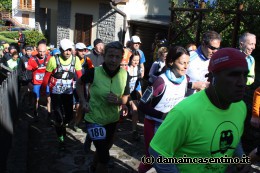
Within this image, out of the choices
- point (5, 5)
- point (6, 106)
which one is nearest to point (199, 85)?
point (6, 106)

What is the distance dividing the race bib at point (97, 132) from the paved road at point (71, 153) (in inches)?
47.2

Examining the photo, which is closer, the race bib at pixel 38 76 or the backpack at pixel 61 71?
the backpack at pixel 61 71

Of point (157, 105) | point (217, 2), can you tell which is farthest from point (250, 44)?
point (217, 2)

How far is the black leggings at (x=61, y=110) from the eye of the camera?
5.70 metres

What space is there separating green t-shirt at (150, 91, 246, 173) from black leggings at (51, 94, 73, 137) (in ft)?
12.4

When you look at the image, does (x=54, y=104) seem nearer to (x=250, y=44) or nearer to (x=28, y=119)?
(x=28, y=119)

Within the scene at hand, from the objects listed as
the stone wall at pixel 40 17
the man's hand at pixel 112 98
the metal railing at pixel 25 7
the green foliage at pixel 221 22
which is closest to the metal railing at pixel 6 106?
the man's hand at pixel 112 98

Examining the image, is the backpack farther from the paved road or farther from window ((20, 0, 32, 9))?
window ((20, 0, 32, 9))

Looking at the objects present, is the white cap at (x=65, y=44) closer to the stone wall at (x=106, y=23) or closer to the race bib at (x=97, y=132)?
the race bib at (x=97, y=132)

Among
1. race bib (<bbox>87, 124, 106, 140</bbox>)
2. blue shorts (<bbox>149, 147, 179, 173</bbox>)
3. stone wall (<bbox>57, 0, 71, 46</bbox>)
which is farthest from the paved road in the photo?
stone wall (<bbox>57, 0, 71, 46</bbox>)

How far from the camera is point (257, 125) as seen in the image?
4.41m

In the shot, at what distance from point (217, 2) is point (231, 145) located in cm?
717

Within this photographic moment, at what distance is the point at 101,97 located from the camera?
165 inches

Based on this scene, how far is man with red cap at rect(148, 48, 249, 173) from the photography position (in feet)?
6.77
